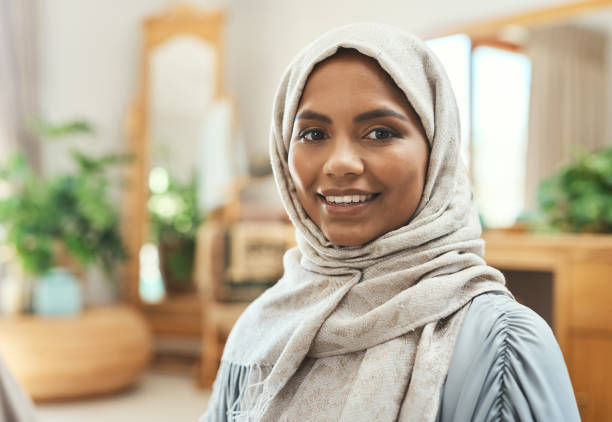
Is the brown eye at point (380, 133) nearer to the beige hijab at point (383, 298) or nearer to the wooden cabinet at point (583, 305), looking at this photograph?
the beige hijab at point (383, 298)

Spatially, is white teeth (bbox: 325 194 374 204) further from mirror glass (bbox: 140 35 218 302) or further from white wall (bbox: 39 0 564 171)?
mirror glass (bbox: 140 35 218 302)

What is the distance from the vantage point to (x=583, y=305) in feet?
7.47

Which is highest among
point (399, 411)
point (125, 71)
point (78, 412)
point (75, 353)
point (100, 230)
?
point (125, 71)

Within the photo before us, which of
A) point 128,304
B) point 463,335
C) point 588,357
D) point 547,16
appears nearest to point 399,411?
point 463,335

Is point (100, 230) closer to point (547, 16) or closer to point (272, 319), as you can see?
point (547, 16)

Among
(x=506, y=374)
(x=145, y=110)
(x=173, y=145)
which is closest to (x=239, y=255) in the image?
(x=173, y=145)

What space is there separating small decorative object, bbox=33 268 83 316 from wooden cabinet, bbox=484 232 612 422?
2.27 metres

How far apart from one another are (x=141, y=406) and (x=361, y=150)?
2.79 m

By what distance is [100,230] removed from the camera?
3.62 m

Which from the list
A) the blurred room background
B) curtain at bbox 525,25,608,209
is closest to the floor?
the blurred room background

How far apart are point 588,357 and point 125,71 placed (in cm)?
338

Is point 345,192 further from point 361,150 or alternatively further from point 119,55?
point 119,55

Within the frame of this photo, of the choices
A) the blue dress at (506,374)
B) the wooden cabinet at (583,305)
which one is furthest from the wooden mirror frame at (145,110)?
the blue dress at (506,374)

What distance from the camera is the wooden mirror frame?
4055 millimetres
